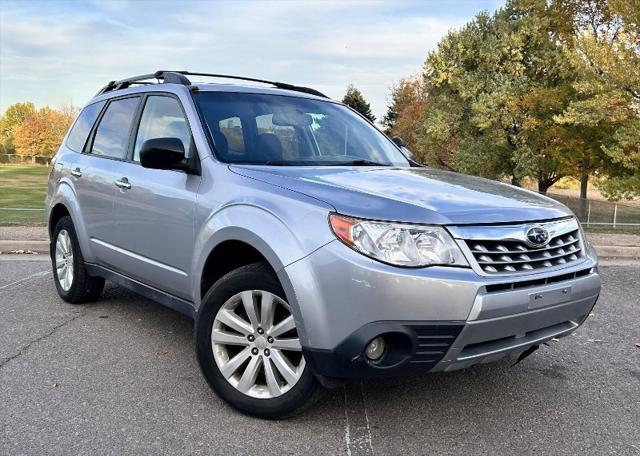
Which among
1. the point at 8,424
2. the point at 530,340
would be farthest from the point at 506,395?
the point at 8,424

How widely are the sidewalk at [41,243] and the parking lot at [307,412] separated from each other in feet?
14.6

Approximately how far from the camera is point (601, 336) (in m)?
5.01

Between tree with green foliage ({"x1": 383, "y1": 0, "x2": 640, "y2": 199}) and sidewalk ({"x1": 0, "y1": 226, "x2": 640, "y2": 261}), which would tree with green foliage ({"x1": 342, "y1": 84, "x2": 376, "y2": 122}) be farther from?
sidewalk ({"x1": 0, "y1": 226, "x2": 640, "y2": 261})

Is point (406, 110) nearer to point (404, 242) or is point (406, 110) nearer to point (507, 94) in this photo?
point (507, 94)

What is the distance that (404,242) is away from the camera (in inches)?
108

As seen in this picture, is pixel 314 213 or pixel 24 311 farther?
pixel 24 311

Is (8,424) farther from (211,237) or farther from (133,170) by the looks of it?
(133,170)

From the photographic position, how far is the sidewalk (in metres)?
8.93

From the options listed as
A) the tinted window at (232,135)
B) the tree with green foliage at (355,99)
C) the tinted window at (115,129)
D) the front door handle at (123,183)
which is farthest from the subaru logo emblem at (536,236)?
the tree with green foliage at (355,99)

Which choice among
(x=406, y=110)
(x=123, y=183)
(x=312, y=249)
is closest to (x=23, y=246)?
(x=123, y=183)

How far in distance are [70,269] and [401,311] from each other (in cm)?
374

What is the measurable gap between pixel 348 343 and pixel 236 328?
A: 767mm

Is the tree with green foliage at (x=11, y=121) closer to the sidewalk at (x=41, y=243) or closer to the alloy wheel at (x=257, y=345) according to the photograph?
the sidewalk at (x=41, y=243)

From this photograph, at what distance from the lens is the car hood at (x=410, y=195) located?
9.26ft
